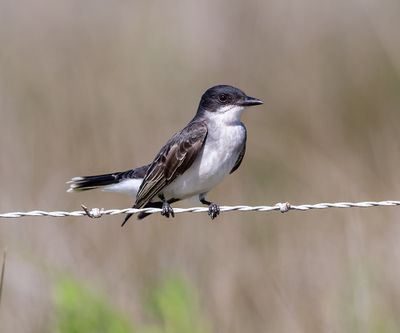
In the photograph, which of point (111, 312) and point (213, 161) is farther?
point (213, 161)

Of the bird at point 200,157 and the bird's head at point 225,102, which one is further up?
the bird's head at point 225,102

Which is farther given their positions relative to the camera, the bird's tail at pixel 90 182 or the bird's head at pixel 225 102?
the bird's tail at pixel 90 182

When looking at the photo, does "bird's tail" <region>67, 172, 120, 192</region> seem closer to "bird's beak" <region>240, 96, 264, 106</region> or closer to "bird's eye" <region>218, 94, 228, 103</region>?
"bird's eye" <region>218, 94, 228, 103</region>

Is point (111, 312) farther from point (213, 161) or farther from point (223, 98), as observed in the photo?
point (223, 98)

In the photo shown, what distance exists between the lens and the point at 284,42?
9758 millimetres

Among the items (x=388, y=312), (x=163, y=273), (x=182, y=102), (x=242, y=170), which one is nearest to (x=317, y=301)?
(x=388, y=312)

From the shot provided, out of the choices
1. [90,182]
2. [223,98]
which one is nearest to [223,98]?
[223,98]

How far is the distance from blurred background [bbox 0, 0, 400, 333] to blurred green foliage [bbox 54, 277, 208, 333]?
0.01 meters

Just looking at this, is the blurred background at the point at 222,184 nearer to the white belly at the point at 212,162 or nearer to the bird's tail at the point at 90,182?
the bird's tail at the point at 90,182

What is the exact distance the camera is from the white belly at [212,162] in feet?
20.5

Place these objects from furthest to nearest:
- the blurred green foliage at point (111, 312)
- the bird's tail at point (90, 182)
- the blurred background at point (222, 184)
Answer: the bird's tail at point (90, 182)
the blurred background at point (222, 184)
the blurred green foliage at point (111, 312)

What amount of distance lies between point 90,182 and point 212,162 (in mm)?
1173

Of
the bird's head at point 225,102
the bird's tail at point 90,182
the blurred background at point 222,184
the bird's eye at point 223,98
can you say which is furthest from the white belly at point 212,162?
the bird's tail at point 90,182

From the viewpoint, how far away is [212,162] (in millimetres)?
6250
